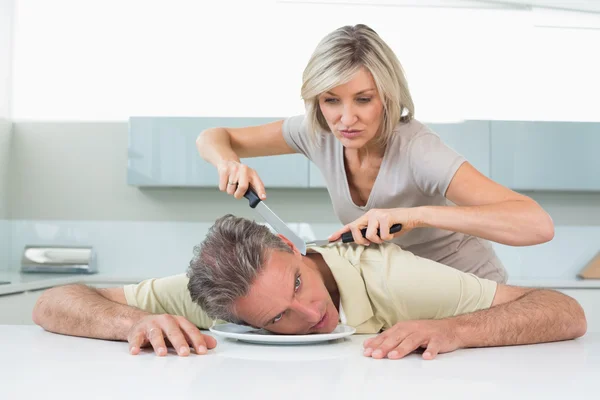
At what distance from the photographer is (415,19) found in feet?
12.5

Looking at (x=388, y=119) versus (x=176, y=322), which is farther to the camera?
(x=388, y=119)

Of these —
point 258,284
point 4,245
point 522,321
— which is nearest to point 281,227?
point 258,284

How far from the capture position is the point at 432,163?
1797 millimetres

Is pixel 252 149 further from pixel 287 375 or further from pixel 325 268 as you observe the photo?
pixel 287 375

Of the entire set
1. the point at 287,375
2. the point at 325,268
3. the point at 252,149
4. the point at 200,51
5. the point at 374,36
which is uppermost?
the point at 200,51

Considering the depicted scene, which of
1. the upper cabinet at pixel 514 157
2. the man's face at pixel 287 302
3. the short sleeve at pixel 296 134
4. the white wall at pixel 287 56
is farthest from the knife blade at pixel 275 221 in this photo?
the white wall at pixel 287 56

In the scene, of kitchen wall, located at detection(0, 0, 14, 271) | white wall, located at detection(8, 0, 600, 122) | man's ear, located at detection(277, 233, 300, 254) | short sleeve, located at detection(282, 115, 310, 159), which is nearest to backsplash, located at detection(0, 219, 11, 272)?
kitchen wall, located at detection(0, 0, 14, 271)

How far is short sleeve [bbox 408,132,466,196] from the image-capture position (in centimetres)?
177

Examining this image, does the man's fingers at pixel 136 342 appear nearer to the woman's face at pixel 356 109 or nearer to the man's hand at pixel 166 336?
the man's hand at pixel 166 336

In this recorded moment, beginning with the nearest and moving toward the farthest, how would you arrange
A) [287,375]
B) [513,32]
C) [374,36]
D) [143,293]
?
[287,375]
[143,293]
[374,36]
[513,32]

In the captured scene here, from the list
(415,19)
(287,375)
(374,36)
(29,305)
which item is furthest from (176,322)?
(415,19)

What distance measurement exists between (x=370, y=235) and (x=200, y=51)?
8.29ft

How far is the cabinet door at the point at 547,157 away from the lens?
365 cm

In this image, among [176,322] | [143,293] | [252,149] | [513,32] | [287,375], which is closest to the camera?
[287,375]
